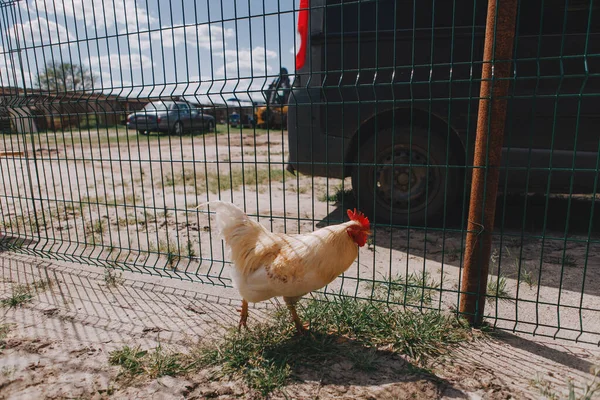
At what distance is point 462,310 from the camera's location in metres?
2.75

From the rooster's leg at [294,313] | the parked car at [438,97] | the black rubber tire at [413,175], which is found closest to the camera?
the rooster's leg at [294,313]

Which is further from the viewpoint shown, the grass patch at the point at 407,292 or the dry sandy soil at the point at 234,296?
the grass patch at the point at 407,292

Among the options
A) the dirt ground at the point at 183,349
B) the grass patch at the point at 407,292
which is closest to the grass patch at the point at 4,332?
the dirt ground at the point at 183,349

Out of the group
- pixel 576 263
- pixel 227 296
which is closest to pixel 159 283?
pixel 227 296

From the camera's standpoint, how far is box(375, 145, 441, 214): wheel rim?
421 centimetres

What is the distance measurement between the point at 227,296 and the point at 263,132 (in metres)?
22.0

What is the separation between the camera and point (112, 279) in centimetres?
356

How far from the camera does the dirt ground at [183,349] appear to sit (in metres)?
2.13

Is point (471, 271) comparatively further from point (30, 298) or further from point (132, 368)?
point (30, 298)

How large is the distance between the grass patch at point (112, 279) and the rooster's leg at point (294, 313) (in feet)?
5.91

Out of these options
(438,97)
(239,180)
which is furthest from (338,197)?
(239,180)

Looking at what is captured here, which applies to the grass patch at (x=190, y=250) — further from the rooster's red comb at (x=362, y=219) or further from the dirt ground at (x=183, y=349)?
the rooster's red comb at (x=362, y=219)

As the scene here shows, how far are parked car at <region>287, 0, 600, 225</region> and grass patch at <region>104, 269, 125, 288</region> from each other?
206 cm

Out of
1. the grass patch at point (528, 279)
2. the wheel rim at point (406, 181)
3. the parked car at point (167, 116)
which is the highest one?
the parked car at point (167, 116)
